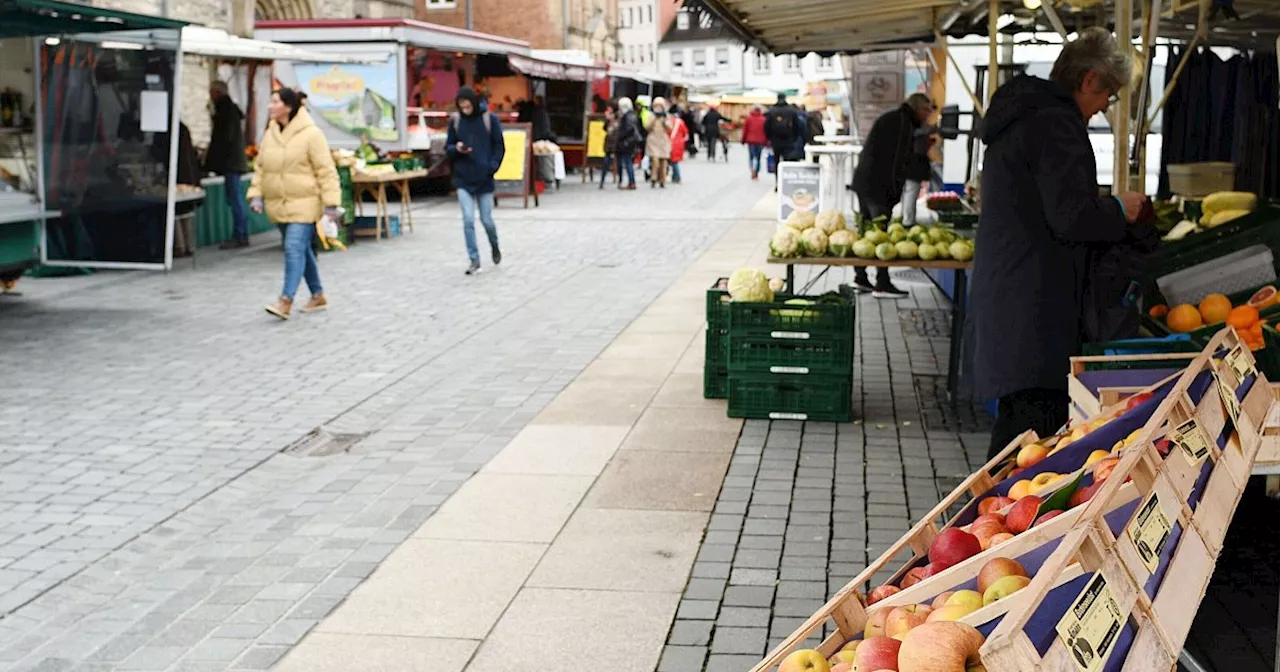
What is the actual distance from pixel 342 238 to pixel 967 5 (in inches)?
390

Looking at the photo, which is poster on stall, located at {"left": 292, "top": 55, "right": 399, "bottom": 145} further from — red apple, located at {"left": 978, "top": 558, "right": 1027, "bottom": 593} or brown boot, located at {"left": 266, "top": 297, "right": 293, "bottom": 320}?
red apple, located at {"left": 978, "top": 558, "right": 1027, "bottom": 593}

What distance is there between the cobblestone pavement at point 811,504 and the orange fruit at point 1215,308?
1.42m

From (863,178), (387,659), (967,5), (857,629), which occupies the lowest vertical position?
(387,659)

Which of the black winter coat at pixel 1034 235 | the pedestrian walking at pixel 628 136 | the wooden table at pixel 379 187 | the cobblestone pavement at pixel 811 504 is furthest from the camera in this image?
the pedestrian walking at pixel 628 136

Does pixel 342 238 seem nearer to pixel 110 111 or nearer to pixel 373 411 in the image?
pixel 110 111

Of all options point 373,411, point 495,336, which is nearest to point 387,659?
point 373,411

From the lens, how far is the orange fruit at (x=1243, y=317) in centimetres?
508

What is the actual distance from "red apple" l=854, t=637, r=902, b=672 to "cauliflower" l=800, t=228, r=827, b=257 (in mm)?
6067

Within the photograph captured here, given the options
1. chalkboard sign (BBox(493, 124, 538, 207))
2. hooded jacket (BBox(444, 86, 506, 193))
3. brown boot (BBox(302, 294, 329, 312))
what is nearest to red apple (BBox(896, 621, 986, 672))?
brown boot (BBox(302, 294, 329, 312))

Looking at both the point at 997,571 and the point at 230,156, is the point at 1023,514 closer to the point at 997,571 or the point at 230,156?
the point at 997,571

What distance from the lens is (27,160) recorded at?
42.8 feet

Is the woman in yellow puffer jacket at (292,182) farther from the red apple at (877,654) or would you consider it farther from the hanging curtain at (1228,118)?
the red apple at (877,654)

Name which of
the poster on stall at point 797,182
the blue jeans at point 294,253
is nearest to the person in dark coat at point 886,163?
the poster on stall at point 797,182

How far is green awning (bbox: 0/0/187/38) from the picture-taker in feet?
36.9
